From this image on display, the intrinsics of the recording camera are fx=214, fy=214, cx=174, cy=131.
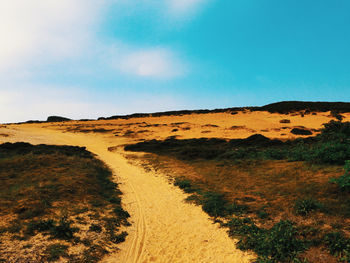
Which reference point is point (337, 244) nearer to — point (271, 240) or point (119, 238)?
point (271, 240)

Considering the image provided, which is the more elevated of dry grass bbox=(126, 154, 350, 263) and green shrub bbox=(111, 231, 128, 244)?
dry grass bbox=(126, 154, 350, 263)

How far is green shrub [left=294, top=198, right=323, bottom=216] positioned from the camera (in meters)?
9.12

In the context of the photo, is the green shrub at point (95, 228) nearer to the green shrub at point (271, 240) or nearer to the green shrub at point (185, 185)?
the green shrub at point (271, 240)

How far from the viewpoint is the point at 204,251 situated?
7.88m

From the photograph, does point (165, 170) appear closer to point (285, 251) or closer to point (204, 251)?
point (204, 251)

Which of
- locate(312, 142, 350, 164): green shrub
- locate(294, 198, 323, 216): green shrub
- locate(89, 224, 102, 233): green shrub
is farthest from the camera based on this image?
locate(312, 142, 350, 164): green shrub

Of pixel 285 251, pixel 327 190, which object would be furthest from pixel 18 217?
pixel 327 190

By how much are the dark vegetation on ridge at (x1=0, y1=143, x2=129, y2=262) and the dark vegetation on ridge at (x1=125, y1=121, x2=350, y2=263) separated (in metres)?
4.94

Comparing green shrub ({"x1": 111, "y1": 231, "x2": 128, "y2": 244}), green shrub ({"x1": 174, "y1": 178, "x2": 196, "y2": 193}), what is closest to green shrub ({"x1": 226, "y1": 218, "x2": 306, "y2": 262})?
green shrub ({"x1": 111, "y1": 231, "x2": 128, "y2": 244})

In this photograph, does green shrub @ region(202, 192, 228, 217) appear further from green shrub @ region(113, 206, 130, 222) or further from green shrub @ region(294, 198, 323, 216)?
green shrub @ region(113, 206, 130, 222)

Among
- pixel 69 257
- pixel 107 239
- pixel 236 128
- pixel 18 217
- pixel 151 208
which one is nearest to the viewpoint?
pixel 69 257

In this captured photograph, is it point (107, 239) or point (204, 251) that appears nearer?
point (204, 251)

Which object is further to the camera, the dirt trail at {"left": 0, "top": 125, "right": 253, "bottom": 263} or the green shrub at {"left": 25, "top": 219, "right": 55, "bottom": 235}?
the green shrub at {"left": 25, "top": 219, "right": 55, "bottom": 235}

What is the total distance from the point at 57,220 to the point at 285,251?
8.85 meters
